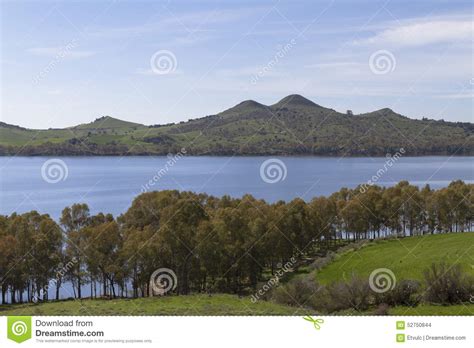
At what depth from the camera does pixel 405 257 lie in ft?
113

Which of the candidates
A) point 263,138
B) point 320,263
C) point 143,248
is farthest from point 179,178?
point 143,248

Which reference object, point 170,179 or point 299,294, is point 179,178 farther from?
point 299,294

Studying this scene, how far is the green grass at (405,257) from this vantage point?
29.3 metres

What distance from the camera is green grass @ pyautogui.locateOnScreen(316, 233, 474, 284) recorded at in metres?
29.3

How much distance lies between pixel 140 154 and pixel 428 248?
5248cm

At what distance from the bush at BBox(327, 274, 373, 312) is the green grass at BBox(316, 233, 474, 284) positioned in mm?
10282

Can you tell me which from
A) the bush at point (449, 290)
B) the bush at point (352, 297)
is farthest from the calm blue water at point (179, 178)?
the bush at point (449, 290)

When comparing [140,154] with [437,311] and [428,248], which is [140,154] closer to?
[428,248]

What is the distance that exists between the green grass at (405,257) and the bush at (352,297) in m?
10.3

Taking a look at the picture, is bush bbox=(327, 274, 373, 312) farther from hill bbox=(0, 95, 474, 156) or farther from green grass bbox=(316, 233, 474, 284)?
hill bbox=(0, 95, 474, 156)

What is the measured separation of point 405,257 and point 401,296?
18.3 meters

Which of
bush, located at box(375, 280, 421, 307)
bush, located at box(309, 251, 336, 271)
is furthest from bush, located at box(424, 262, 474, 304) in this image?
bush, located at box(309, 251, 336, 271)
